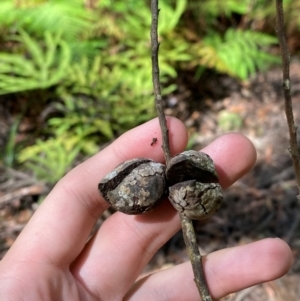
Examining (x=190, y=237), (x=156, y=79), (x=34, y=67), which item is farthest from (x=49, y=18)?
(x=190, y=237)

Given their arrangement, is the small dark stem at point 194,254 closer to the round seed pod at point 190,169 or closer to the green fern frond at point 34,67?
the round seed pod at point 190,169

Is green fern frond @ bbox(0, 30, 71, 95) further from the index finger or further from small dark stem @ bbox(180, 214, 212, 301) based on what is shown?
small dark stem @ bbox(180, 214, 212, 301)

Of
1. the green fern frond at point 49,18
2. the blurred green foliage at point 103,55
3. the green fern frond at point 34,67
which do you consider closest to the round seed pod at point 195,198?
the blurred green foliage at point 103,55

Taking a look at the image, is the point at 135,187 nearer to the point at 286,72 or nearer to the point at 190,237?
the point at 190,237

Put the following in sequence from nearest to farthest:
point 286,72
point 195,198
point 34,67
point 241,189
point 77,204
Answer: point 286,72
point 195,198
point 77,204
point 241,189
point 34,67

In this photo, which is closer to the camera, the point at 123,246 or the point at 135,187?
the point at 135,187

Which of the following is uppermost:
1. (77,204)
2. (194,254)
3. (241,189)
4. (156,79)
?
(156,79)

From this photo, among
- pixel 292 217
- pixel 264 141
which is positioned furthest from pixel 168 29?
pixel 292 217
